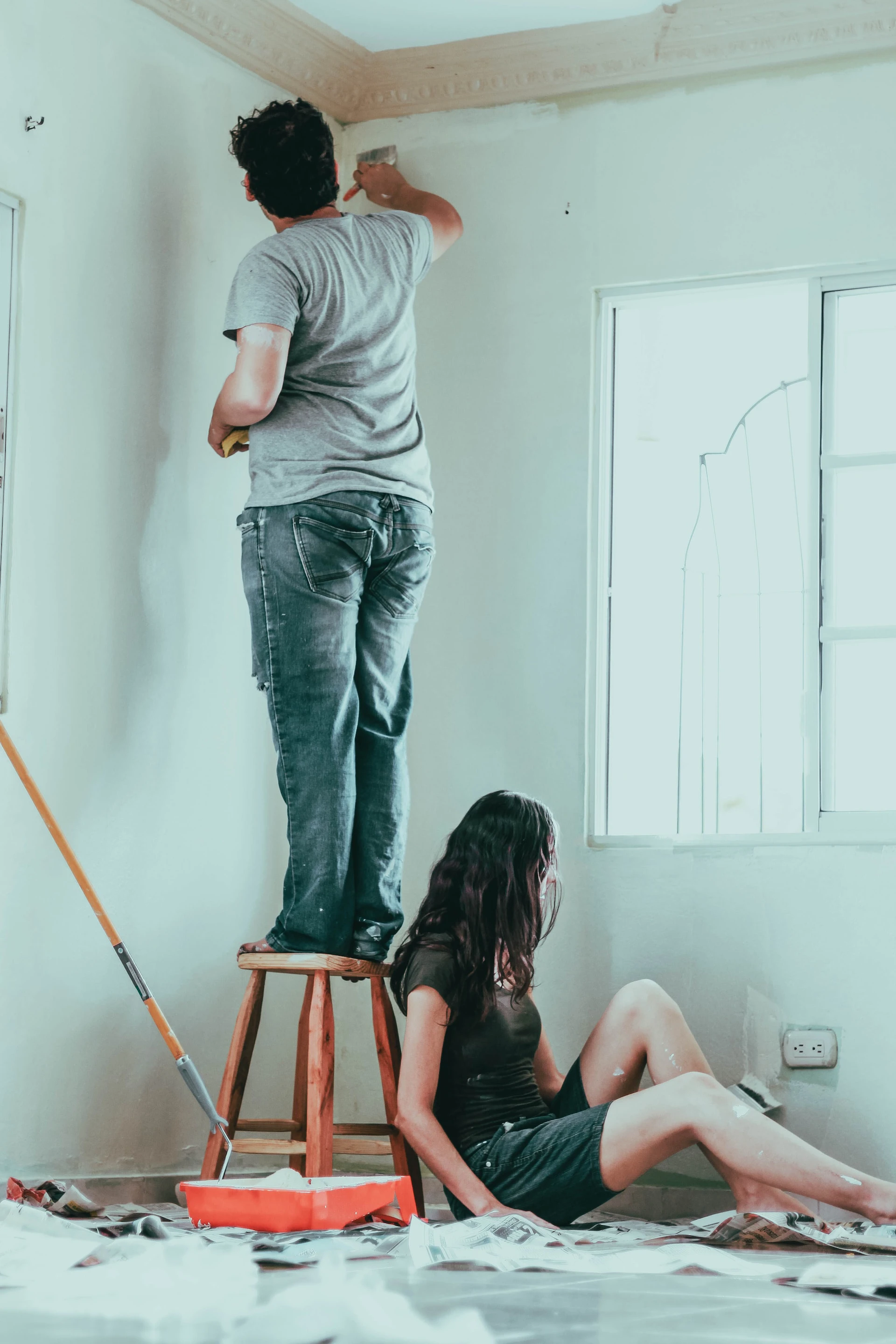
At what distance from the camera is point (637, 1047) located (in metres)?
2.46

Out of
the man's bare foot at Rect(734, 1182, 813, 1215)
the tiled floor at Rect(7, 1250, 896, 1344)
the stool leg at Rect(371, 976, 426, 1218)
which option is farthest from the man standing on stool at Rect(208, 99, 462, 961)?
the tiled floor at Rect(7, 1250, 896, 1344)

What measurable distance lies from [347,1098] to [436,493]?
1250 mm

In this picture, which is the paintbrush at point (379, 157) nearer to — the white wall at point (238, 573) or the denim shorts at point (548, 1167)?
the white wall at point (238, 573)

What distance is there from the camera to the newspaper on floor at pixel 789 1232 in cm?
203

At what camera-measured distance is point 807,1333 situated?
56.3 inches

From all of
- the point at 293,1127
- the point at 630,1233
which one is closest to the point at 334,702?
the point at 293,1127

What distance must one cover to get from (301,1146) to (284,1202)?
0.33m

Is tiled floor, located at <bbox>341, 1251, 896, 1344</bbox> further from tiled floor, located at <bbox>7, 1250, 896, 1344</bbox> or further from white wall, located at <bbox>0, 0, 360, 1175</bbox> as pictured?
white wall, located at <bbox>0, 0, 360, 1175</bbox>

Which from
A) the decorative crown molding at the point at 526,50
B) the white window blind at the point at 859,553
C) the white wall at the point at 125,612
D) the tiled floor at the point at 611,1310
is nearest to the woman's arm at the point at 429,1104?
the tiled floor at the point at 611,1310

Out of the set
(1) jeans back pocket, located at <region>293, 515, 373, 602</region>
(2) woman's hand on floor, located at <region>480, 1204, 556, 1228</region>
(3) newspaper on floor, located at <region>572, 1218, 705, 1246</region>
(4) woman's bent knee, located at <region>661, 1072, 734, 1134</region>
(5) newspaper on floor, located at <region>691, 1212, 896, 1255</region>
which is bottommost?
(3) newspaper on floor, located at <region>572, 1218, 705, 1246</region>

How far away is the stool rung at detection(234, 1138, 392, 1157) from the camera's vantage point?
7.86 feet

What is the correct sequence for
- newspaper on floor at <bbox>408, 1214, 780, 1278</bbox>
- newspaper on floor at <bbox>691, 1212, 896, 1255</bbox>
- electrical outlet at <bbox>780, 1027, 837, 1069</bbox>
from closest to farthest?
newspaper on floor at <bbox>408, 1214, 780, 1278</bbox>
newspaper on floor at <bbox>691, 1212, 896, 1255</bbox>
electrical outlet at <bbox>780, 1027, 837, 1069</bbox>

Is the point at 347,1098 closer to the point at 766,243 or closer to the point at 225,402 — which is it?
the point at 225,402

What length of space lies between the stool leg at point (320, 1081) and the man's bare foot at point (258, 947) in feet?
0.35
